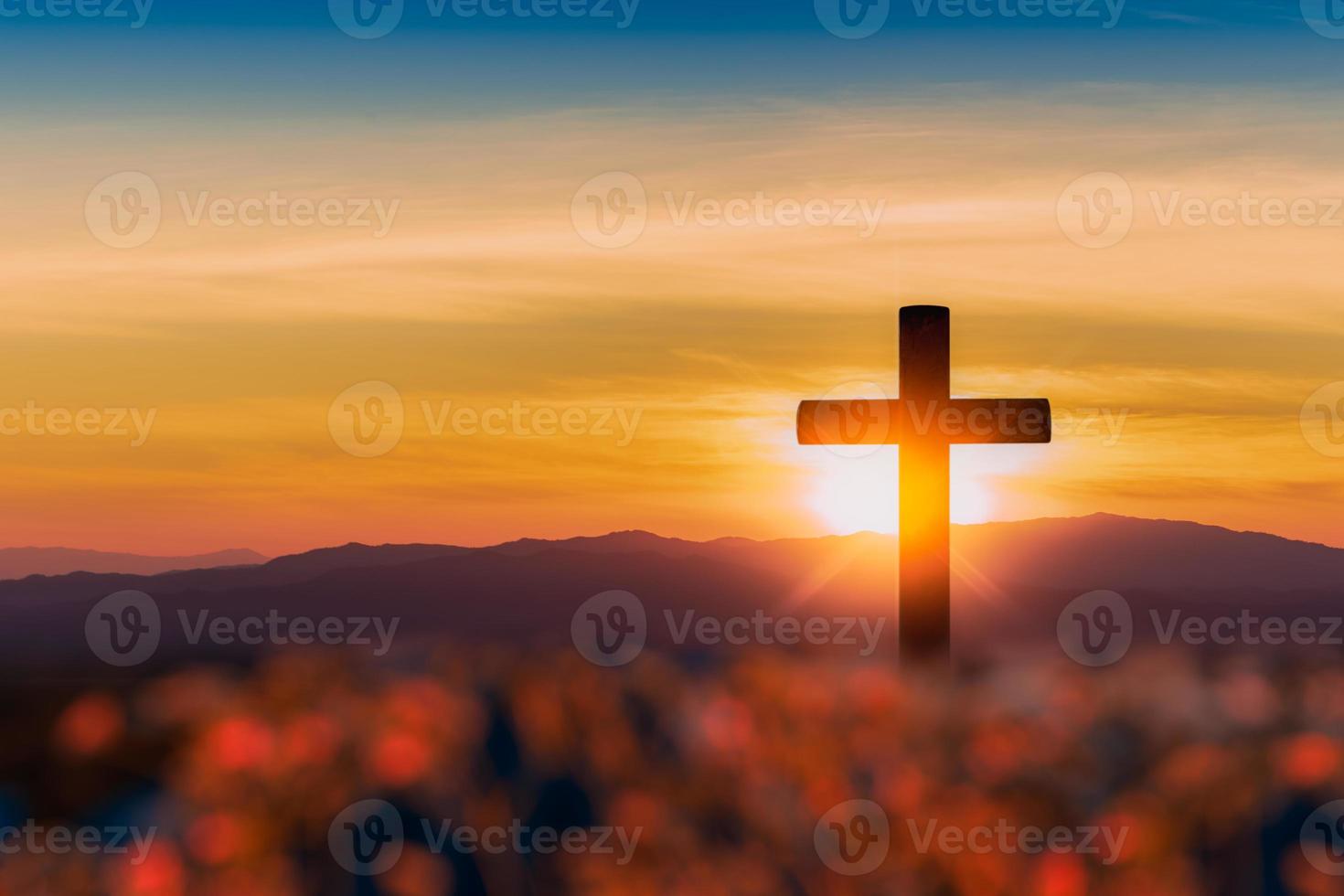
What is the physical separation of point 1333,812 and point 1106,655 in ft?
11.0

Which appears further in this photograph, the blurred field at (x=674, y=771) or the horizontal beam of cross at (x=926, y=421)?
the horizontal beam of cross at (x=926, y=421)

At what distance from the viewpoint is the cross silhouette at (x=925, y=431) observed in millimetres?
11375

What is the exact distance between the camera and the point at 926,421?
450 inches

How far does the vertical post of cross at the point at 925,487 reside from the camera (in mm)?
11352

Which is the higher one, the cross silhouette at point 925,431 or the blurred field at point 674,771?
the cross silhouette at point 925,431

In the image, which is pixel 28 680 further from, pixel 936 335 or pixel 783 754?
pixel 936 335

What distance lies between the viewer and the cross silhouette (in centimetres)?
1138

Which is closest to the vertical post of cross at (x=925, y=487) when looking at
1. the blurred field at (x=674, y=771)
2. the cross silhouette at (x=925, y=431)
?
the cross silhouette at (x=925, y=431)

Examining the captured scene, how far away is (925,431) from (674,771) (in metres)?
4.61

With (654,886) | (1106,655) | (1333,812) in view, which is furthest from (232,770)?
(1106,655)

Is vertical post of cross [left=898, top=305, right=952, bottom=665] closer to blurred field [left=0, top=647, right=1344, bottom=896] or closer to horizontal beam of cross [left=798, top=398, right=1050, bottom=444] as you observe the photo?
horizontal beam of cross [left=798, top=398, right=1050, bottom=444]

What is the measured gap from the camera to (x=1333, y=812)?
23.7ft

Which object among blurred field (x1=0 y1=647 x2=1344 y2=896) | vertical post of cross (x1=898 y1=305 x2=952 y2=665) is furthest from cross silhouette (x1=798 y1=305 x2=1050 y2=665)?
blurred field (x1=0 y1=647 x2=1344 y2=896)

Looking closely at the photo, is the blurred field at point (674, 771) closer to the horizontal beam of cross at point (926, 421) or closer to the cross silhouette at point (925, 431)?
the cross silhouette at point (925, 431)
